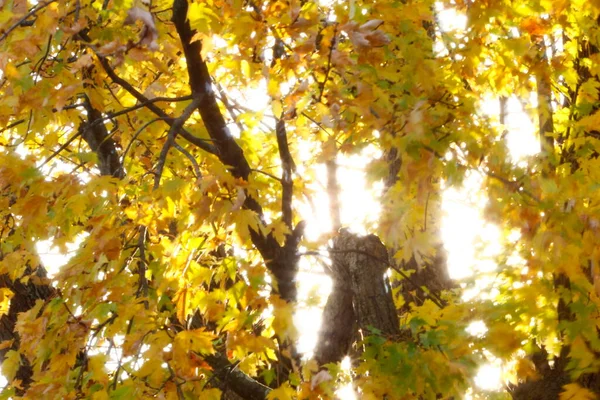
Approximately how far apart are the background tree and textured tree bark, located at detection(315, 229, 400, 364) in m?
0.01

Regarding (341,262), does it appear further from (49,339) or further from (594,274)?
(49,339)

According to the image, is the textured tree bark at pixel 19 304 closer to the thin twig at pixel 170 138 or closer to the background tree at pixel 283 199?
the background tree at pixel 283 199

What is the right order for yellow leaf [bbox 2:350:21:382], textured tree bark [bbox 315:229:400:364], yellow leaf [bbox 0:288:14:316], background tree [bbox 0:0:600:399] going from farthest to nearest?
yellow leaf [bbox 0:288:14:316], yellow leaf [bbox 2:350:21:382], textured tree bark [bbox 315:229:400:364], background tree [bbox 0:0:600:399]

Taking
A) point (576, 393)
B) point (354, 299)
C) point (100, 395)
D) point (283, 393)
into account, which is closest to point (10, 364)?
point (100, 395)

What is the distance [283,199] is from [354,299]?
3.45 ft

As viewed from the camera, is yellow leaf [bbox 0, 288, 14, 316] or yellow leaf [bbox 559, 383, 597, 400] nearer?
yellow leaf [bbox 559, 383, 597, 400]

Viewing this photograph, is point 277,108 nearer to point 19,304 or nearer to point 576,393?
point 576,393

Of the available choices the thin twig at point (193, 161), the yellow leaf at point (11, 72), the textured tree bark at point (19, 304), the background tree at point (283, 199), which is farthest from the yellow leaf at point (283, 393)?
the textured tree bark at point (19, 304)

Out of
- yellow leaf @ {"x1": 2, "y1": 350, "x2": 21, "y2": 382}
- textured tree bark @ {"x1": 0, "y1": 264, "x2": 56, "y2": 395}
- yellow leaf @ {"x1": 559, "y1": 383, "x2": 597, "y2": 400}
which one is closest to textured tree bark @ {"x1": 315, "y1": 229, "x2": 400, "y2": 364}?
yellow leaf @ {"x1": 559, "y1": 383, "x2": 597, "y2": 400}

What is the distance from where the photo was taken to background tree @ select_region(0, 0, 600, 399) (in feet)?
8.95

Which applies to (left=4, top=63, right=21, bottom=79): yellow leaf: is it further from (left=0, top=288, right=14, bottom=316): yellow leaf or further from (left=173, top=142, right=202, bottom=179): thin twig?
(left=0, top=288, right=14, bottom=316): yellow leaf

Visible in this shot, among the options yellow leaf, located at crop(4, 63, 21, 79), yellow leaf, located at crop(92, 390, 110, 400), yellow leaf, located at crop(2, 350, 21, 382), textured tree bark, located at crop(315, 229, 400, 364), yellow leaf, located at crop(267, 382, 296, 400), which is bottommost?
yellow leaf, located at crop(92, 390, 110, 400)

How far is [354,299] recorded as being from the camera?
4039mm

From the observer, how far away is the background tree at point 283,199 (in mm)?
2729
